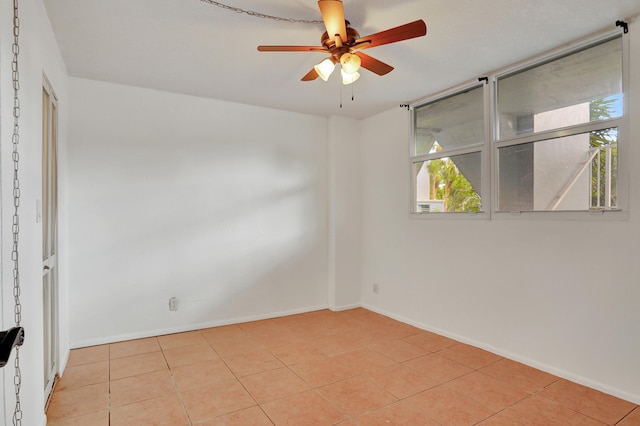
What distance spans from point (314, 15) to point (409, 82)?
56.7 inches

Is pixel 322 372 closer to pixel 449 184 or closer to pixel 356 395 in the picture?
pixel 356 395

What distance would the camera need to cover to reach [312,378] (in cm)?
271

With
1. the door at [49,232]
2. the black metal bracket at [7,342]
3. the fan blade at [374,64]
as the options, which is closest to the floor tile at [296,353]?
the door at [49,232]

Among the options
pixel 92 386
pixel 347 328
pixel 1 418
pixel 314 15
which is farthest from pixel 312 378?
pixel 314 15

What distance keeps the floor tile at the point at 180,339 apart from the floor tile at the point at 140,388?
1.96ft

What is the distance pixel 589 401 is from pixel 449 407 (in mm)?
946

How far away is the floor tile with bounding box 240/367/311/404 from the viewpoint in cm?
246

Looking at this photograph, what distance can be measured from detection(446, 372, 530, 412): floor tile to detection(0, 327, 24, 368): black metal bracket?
252 centimetres

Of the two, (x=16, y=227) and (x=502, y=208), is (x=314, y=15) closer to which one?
(x=16, y=227)

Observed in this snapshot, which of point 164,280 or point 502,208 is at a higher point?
point 502,208

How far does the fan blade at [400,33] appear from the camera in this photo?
6.16 ft

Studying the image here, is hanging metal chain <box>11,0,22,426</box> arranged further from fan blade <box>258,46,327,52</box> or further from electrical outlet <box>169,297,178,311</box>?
electrical outlet <box>169,297,178,311</box>

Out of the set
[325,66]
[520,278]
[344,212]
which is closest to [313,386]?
[520,278]

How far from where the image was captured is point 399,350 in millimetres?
3254
